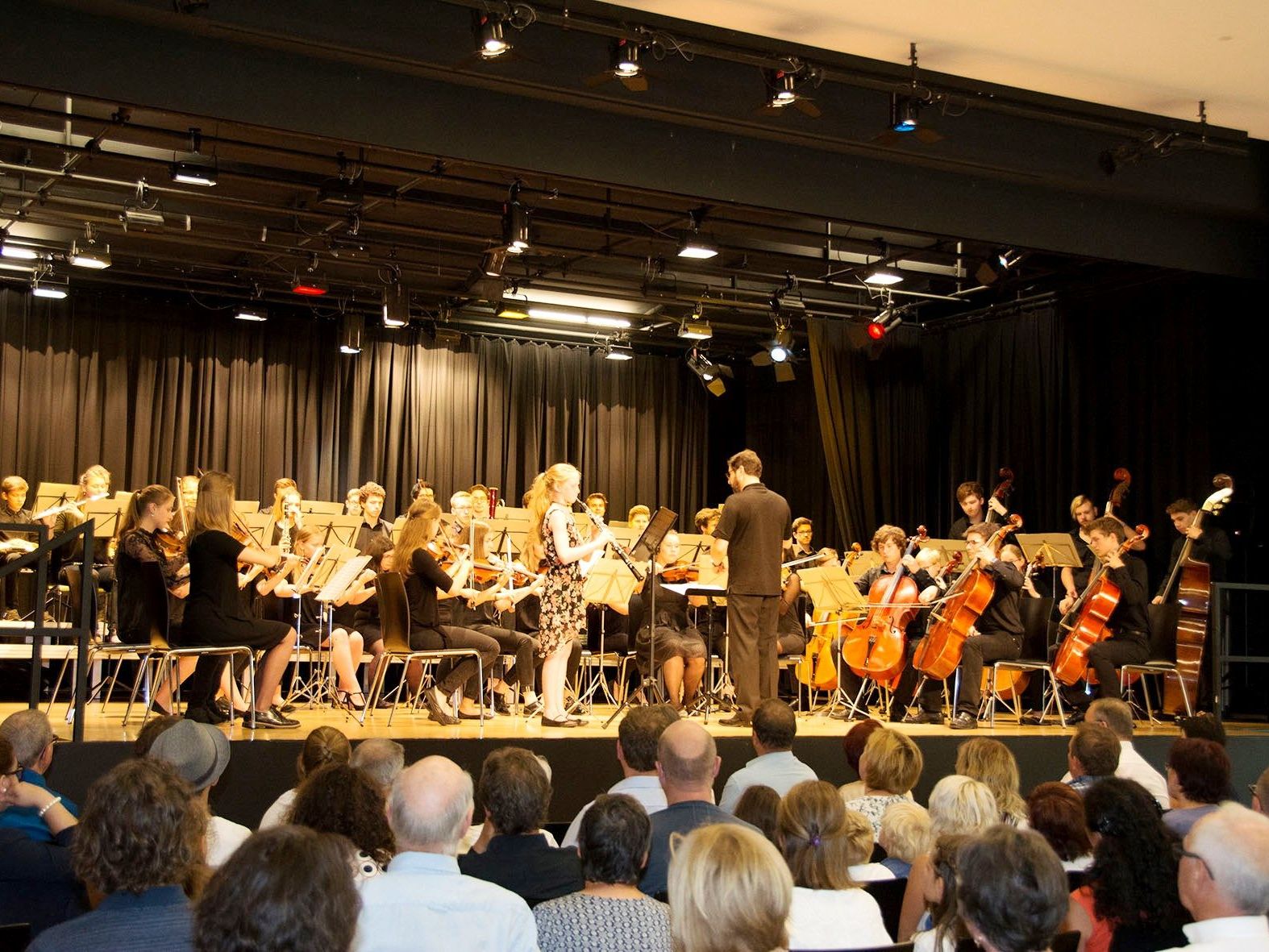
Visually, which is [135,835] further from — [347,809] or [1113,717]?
[1113,717]

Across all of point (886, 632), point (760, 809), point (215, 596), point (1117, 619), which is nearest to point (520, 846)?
point (760, 809)

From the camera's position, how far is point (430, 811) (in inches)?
112

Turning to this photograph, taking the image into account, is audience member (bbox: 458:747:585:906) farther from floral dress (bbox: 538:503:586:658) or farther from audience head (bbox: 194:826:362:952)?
floral dress (bbox: 538:503:586:658)

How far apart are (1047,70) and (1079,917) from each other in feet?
19.1

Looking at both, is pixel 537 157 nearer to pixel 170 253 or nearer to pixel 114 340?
pixel 170 253

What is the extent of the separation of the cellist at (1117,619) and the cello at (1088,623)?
5 centimetres

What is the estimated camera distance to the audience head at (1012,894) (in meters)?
2.38

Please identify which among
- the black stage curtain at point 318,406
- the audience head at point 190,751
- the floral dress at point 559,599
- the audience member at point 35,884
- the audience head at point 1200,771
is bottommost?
the audience member at point 35,884

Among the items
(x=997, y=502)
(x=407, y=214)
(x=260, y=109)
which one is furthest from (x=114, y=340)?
(x=997, y=502)

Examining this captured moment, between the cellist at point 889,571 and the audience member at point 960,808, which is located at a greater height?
the cellist at point 889,571

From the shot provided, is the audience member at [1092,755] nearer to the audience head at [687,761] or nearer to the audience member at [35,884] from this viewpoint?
the audience head at [687,761]

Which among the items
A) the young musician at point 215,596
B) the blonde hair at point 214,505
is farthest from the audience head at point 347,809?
the blonde hair at point 214,505

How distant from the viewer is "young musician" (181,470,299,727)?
6492mm

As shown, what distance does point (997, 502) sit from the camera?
32.6 feet
